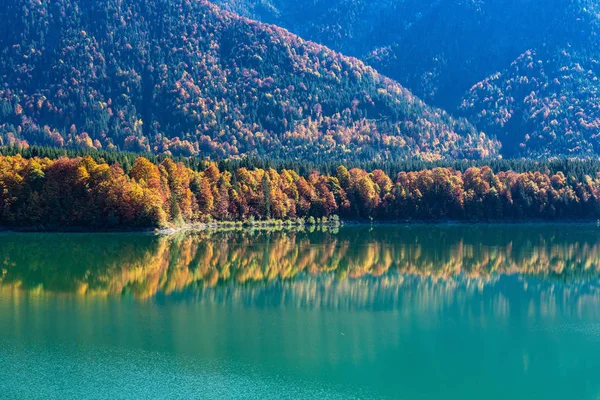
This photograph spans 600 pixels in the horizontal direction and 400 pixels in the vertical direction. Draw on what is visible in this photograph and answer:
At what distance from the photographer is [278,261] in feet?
254

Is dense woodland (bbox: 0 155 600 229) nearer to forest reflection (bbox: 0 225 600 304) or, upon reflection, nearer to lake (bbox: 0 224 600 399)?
forest reflection (bbox: 0 225 600 304)

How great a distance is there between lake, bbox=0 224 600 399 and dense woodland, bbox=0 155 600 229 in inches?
920

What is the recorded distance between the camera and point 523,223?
154m

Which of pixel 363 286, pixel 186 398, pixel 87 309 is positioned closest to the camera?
pixel 186 398

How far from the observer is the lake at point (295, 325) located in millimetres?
33719

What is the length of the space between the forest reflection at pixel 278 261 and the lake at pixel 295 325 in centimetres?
34

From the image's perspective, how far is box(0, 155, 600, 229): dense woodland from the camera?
4277 inches

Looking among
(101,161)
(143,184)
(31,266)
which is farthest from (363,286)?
(101,161)

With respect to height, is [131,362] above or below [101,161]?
below

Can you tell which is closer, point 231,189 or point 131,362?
point 131,362

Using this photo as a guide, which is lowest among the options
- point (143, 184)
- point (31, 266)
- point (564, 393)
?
point (564, 393)

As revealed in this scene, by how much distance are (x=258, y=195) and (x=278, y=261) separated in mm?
60538

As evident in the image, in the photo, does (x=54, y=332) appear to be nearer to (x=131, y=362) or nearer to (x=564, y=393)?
(x=131, y=362)

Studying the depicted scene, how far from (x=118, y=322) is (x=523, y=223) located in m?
124
